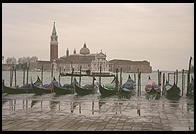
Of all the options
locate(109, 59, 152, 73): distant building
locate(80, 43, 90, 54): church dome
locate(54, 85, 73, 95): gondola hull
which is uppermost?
locate(80, 43, 90, 54): church dome

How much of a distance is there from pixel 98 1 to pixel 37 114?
3.36m

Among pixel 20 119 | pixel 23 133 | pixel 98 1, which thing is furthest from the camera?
pixel 20 119

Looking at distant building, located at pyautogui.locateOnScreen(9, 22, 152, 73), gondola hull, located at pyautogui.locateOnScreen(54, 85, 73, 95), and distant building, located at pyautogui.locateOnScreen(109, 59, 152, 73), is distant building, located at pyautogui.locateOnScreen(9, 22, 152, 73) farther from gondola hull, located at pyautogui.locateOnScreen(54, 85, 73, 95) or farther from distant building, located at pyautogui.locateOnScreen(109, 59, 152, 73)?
gondola hull, located at pyautogui.locateOnScreen(54, 85, 73, 95)

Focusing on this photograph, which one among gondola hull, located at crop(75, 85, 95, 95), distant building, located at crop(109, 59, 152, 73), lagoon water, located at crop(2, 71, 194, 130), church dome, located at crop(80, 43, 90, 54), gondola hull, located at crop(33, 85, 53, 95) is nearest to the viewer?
lagoon water, located at crop(2, 71, 194, 130)

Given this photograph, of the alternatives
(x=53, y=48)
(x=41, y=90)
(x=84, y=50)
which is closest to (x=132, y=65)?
(x=84, y=50)

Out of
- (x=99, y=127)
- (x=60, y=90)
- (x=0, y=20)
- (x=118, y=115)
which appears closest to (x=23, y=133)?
(x=99, y=127)

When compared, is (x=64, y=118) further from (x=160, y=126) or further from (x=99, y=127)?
(x=160, y=126)

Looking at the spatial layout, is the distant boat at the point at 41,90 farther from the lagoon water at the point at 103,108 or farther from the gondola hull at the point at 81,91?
the lagoon water at the point at 103,108

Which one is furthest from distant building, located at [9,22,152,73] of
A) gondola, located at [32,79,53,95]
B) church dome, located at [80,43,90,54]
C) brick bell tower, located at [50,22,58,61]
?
gondola, located at [32,79,53,95]

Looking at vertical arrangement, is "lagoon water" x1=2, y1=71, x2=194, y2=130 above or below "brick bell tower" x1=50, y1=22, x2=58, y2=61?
below

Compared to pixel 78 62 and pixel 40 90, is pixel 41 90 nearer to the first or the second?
pixel 40 90

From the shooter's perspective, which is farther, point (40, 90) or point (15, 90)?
point (40, 90)

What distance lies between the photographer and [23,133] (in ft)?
14.4

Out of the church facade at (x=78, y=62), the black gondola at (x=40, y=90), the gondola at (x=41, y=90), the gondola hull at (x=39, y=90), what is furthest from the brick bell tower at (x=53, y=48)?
the gondola hull at (x=39, y=90)
